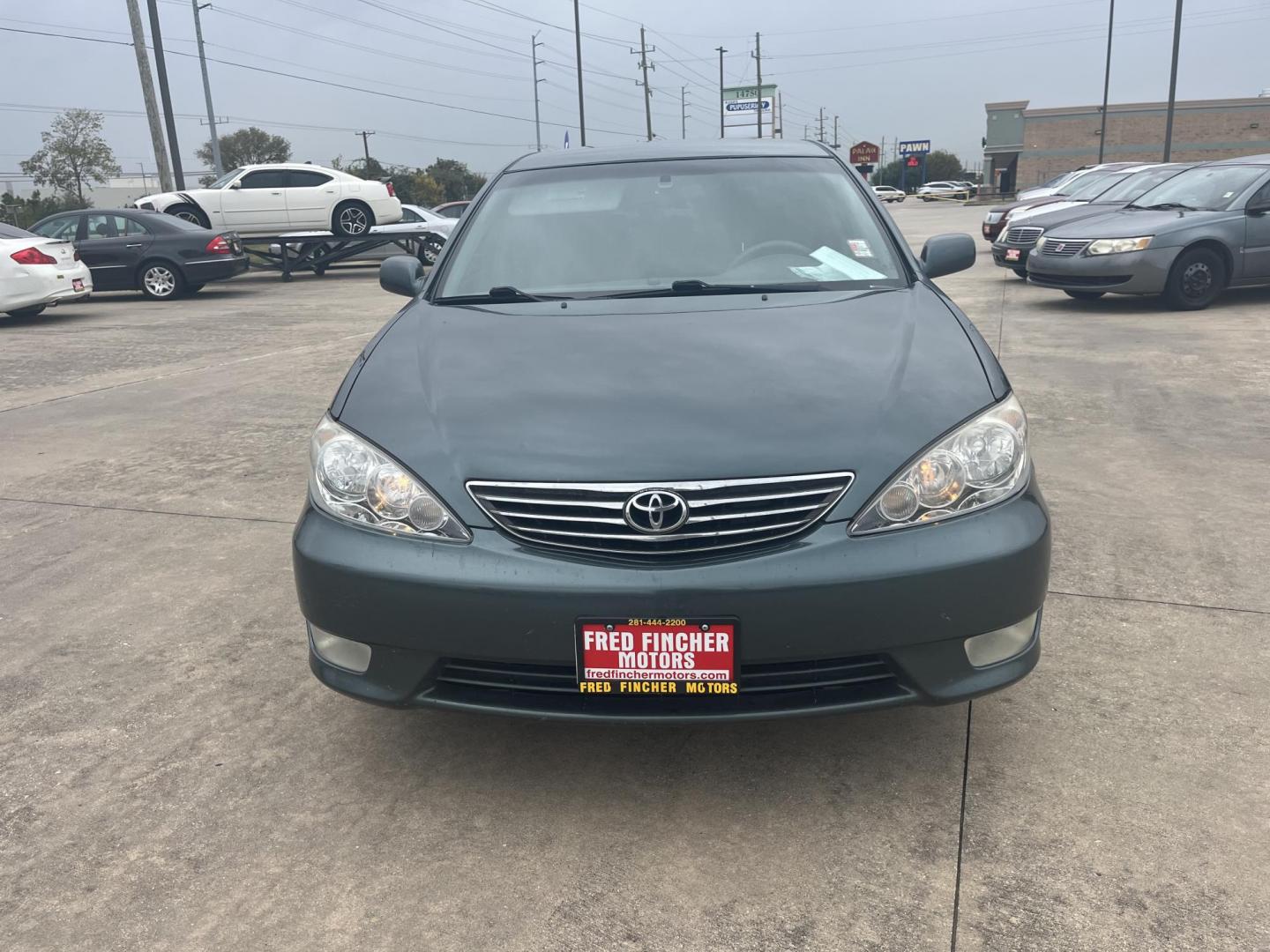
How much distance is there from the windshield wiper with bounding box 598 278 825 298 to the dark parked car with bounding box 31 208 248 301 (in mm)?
13756

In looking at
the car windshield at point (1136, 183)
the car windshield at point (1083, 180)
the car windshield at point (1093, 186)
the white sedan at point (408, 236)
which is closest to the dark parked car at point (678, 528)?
the car windshield at point (1136, 183)

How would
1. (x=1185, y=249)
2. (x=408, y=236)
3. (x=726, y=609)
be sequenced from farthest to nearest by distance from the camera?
1. (x=408, y=236)
2. (x=1185, y=249)
3. (x=726, y=609)

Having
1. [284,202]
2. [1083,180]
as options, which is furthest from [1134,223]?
[284,202]

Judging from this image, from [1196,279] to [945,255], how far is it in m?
7.74

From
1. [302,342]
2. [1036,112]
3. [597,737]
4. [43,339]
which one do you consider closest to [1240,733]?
[597,737]

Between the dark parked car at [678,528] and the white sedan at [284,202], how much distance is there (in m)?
17.4

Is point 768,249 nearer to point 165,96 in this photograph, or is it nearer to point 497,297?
point 497,297

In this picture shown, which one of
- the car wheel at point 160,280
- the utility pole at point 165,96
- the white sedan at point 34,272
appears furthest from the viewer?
the utility pole at point 165,96

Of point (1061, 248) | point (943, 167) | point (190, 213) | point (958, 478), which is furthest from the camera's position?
point (943, 167)

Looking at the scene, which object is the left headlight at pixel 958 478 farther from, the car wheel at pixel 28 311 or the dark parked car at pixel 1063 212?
the car wheel at pixel 28 311

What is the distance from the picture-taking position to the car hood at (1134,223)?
9773mm

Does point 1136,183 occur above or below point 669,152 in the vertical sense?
below

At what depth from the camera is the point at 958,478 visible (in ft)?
7.47

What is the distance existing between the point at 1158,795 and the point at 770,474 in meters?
1.17
